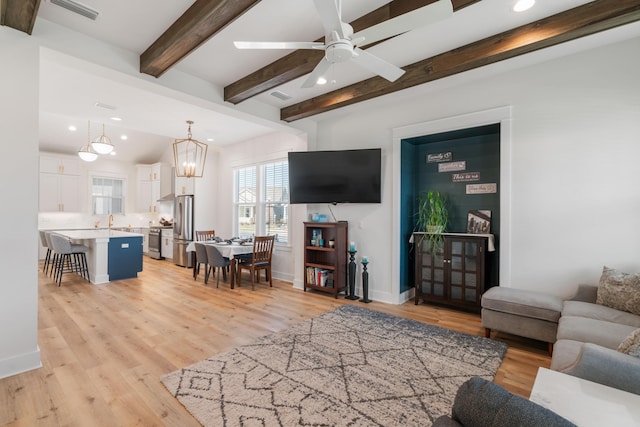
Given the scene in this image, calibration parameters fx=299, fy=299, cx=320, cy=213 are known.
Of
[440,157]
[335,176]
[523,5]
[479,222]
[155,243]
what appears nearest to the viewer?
[523,5]

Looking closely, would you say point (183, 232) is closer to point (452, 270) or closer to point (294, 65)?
point (294, 65)

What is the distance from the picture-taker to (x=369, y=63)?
221 centimetres

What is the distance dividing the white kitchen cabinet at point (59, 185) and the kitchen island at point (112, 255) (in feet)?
10.00

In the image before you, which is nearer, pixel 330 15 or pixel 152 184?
pixel 330 15

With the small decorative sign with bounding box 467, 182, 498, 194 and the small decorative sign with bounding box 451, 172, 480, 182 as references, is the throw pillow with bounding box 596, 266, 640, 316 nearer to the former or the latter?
the small decorative sign with bounding box 467, 182, 498, 194

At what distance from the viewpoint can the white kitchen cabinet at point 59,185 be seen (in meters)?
7.64

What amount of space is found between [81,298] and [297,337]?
362 cm

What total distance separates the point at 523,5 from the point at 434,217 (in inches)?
98.2

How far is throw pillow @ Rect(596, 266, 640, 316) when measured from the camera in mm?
2457

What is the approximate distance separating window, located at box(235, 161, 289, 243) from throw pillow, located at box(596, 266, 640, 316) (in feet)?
14.9

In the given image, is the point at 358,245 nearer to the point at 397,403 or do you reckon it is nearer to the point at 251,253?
the point at 251,253

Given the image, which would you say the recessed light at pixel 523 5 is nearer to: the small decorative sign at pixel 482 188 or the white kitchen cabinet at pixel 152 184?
the small decorative sign at pixel 482 188

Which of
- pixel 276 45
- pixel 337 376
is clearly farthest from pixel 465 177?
pixel 276 45

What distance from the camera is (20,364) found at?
241cm
